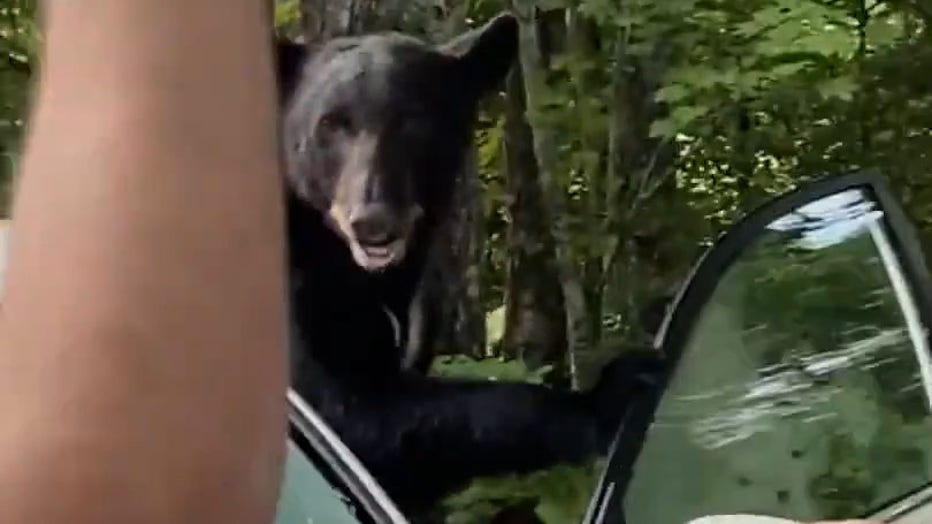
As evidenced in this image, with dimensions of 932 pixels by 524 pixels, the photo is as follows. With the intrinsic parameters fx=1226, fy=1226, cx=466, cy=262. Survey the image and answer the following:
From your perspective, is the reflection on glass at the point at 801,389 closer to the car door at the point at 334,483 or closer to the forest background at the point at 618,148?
the forest background at the point at 618,148

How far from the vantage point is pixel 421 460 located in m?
1.04

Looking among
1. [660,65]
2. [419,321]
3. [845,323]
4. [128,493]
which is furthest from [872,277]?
[128,493]

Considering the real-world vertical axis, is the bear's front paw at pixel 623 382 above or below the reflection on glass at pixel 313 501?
below

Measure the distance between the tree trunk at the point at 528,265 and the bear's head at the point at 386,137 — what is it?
73 mm

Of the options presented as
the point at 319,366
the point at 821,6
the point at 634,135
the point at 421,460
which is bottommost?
the point at 421,460

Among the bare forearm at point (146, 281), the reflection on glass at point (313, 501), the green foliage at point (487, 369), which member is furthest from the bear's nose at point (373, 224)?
the bare forearm at point (146, 281)

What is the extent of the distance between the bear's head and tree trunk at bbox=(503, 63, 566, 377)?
73 millimetres

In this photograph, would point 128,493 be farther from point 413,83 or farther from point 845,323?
point 845,323

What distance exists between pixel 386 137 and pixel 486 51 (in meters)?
0.14

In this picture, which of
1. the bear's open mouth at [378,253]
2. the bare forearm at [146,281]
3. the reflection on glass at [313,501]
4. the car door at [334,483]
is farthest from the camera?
the bear's open mouth at [378,253]

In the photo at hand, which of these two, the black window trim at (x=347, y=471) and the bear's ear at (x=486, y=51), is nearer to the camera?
the black window trim at (x=347, y=471)

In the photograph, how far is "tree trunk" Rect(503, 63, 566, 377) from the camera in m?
1.12

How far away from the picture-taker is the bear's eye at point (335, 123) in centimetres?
98

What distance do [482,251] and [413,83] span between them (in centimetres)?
17
